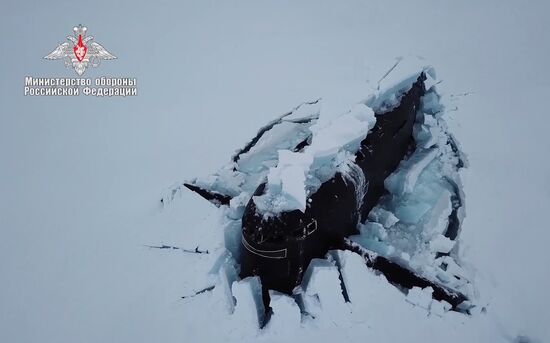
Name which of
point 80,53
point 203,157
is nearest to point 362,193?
point 203,157

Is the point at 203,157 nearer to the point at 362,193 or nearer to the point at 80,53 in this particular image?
the point at 362,193

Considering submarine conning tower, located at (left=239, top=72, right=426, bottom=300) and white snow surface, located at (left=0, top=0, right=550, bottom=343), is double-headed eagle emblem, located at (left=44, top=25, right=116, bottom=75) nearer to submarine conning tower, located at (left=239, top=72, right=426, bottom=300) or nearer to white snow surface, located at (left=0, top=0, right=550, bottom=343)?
white snow surface, located at (left=0, top=0, right=550, bottom=343)

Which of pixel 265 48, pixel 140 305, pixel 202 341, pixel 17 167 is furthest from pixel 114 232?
pixel 265 48

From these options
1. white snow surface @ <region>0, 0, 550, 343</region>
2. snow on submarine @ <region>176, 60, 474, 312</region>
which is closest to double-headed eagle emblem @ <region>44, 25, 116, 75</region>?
white snow surface @ <region>0, 0, 550, 343</region>

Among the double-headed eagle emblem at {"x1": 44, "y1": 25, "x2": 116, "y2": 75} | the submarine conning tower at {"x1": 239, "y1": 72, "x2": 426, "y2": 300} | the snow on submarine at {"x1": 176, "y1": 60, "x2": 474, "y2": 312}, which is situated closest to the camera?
the submarine conning tower at {"x1": 239, "y1": 72, "x2": 426, "y2": 300}

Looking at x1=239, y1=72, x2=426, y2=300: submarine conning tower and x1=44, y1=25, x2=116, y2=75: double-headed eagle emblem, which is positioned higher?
x1=44, y1=25, x2=116, y2=75: double-headed eagle emblem

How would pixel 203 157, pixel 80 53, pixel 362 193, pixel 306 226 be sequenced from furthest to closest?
pixel 80 53
pixel 203 157
pixel 362 193
pixel 306 226
